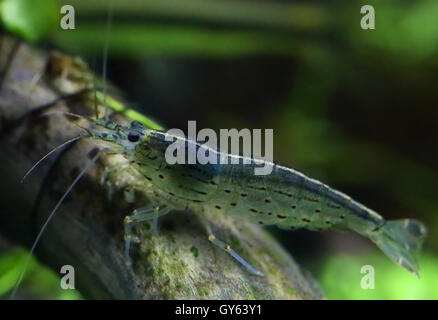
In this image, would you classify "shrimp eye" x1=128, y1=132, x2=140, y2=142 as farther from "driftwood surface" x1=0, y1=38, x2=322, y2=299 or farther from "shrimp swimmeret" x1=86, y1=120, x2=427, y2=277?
"driftwood surface" x1=0, y1=38, x2=322, y2=299

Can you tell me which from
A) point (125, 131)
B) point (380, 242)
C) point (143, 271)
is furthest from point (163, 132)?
point (380, 242)

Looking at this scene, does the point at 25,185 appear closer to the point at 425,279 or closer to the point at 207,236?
the point at 207,236

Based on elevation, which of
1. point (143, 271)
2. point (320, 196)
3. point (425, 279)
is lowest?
point (425, 279)

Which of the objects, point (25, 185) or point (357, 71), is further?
point (357, 71)

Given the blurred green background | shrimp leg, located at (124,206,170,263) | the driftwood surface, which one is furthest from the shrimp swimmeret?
the blurred green background

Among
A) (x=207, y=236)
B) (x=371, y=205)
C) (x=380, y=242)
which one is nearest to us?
(x=207, y=236)

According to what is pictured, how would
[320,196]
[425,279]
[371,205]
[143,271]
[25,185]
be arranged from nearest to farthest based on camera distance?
[143,271] → [25,185] → [320,196] → [425,279] → [371,205]

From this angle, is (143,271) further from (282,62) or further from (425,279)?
(282,62)

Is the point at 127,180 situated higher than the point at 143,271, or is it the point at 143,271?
the point at 127,180
